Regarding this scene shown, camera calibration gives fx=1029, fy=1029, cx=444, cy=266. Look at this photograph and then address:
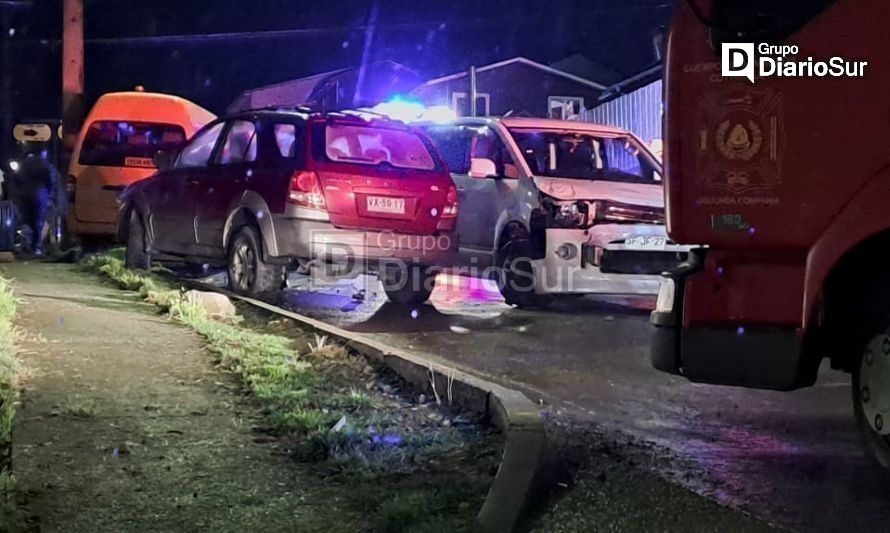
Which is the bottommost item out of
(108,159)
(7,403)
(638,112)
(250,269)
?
(7,403)

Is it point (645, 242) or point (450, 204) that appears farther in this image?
point (450, 204)

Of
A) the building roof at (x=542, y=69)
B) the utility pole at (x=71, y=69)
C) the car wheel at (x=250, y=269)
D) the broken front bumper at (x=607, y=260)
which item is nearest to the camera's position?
the broken front bumper at (x=607, y=260)

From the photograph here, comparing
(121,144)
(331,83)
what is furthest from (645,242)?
(331,83)

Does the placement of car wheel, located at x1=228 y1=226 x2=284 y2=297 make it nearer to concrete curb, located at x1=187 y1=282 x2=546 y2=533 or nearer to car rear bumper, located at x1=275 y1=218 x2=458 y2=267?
car rear bumper, located at x1=275 y1=218 x2=458 y2=267

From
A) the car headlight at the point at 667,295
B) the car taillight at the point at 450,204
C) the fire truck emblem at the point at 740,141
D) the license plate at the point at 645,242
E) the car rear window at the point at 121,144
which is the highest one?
the car rear window at the point at 121,144

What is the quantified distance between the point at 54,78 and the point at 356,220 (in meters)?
31.8

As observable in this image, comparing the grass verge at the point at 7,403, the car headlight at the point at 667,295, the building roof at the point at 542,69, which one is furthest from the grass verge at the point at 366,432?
the building roof at the point at 542,69

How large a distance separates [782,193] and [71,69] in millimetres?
15227

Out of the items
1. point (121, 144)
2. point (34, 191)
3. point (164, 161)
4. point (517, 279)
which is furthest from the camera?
point (34, 191)

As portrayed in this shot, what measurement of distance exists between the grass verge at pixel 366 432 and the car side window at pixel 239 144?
98.2 inches

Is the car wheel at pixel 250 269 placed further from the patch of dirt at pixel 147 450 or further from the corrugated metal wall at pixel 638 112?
the corrugated metal wall at pixel 638 112

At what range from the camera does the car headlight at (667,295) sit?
483 cm

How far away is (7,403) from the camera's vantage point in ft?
15.9

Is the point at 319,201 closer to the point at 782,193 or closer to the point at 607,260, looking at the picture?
the point at 607,260
